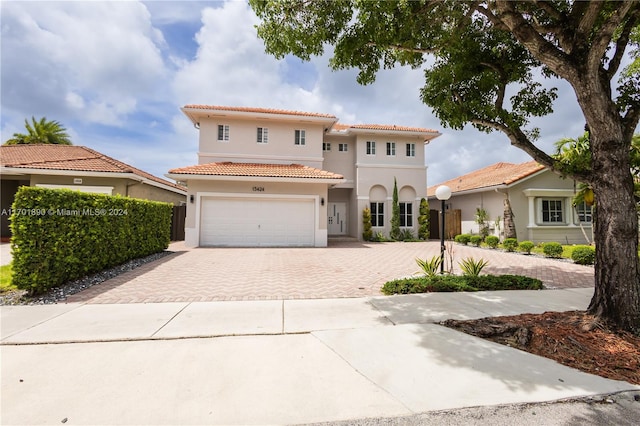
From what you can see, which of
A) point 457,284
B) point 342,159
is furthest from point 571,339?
point 342,159

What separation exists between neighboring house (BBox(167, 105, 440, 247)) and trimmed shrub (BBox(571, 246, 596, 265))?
31.3 feet

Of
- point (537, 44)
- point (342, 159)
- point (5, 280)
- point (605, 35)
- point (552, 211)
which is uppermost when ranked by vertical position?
point (342, 159)

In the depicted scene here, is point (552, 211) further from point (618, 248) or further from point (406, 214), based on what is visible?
point (618, 248)

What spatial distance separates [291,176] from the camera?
578 inches

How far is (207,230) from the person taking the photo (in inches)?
576

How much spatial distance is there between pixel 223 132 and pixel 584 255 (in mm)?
18067

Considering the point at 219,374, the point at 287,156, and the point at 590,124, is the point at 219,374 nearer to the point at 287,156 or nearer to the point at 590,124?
the point at 590,124

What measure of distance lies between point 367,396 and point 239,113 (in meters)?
16.7

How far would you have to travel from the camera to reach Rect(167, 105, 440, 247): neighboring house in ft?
48.2

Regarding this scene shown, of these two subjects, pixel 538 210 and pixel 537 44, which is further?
pixel 538 210

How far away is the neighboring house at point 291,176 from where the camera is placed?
14.7 m

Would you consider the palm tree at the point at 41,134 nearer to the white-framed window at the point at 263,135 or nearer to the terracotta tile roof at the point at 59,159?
the terracotta tile roof at the point at 59,159

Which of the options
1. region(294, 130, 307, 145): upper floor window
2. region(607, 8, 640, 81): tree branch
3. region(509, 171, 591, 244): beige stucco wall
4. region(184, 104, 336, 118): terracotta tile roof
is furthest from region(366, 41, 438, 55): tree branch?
region(509, 171, 591, 244): beige stucco wall

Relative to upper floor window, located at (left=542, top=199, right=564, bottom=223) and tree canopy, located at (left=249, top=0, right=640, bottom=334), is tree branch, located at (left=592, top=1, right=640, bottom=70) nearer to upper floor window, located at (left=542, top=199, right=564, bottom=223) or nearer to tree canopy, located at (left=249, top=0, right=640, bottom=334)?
tree canopy, located at (left=249, top=0, right=640, bottom=334)
